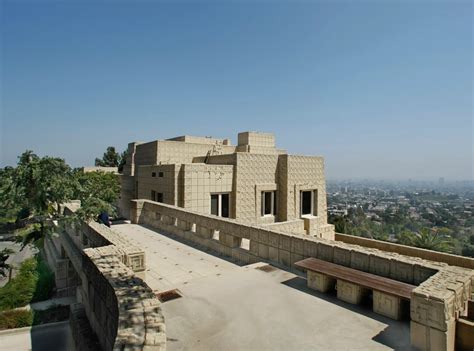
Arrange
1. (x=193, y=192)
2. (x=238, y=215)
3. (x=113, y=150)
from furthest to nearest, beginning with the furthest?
(x=113, y=150), (x=238, y=215), (x=193, y=192)

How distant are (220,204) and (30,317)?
17.4 metres

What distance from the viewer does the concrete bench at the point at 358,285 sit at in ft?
15.8

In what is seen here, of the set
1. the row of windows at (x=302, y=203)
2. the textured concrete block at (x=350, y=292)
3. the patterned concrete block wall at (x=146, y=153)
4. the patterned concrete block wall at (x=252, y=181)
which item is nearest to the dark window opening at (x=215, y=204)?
the patterned concrete block wall at (x=252, y=181)

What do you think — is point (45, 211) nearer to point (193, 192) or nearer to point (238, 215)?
point (193, 192)

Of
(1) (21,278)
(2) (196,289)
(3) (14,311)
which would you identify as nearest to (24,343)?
(3) (14,311)

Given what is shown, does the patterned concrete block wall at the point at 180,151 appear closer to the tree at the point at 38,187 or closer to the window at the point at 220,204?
the window at the point at 220,204

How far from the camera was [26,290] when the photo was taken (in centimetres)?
2531

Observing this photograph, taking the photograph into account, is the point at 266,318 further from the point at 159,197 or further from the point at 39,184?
the point at 159,197

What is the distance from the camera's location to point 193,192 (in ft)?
56.6

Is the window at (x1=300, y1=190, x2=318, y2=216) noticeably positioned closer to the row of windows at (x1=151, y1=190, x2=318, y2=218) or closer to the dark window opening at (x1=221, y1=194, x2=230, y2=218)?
the row of windows at (x1=151, y1=190, x2=318, y2=218)

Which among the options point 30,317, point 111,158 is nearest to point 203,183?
point 30,317

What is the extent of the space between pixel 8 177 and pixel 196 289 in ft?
24.4

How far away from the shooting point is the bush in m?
20.8

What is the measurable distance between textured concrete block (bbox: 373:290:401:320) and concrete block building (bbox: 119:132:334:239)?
8.64 m
